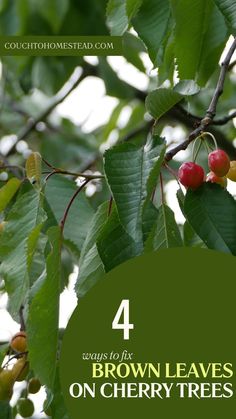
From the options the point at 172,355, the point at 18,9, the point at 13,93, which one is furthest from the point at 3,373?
the point at 13,93

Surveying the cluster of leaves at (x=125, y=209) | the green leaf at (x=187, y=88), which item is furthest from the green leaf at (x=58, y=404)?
the green leaf at (x=187, y=88)

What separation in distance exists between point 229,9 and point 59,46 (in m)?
0.45

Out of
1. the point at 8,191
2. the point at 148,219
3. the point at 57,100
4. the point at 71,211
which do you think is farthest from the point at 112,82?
the point at 148,219

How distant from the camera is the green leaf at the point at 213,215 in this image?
1480 millimetres

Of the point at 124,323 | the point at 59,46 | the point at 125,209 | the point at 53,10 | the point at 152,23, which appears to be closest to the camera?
the point at 125,209

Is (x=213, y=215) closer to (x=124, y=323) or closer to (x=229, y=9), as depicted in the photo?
(x=124, y=323)

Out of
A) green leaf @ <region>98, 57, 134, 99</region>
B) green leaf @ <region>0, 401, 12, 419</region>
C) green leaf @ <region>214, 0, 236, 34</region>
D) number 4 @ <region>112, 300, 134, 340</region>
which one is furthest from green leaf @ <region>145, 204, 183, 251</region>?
green leaf @ <region>98, 57, 134, 99</region>

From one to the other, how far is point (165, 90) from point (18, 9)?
1.51 m

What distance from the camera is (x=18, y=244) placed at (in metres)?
1.65

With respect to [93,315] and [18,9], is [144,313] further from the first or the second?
[18,9]

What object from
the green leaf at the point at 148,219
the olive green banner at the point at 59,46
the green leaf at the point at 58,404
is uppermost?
the olive green banner at the point at 59,46

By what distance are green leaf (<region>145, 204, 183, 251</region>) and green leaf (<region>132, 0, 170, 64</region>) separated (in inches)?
12.8

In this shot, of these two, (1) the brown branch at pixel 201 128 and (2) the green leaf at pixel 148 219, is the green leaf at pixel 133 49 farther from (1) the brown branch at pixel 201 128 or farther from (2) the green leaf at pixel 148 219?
(2) the green leaf at pixel 148 219

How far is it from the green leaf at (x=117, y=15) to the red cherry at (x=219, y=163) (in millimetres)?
369
